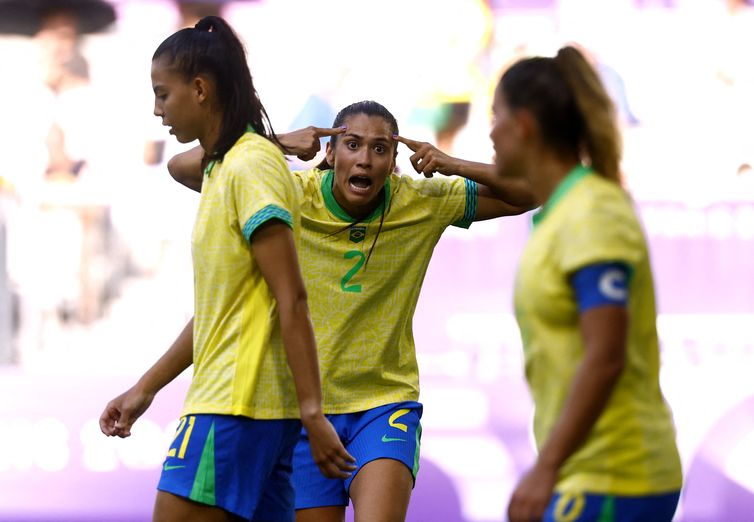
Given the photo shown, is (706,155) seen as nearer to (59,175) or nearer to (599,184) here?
(59,175)

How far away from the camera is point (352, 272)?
141 inches

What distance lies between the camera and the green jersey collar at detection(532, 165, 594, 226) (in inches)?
90.2

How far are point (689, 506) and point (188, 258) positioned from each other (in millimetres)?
2533

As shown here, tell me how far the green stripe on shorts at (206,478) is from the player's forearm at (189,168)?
116 centimetres

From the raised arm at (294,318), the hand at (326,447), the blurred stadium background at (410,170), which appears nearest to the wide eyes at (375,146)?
the raised arm at (294,318)

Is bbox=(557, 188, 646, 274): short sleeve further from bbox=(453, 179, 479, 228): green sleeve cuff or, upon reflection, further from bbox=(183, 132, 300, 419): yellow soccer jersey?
bbox=(453, 179, 479, 228): green sleeve cuff

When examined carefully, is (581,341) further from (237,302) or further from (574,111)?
(237,302)

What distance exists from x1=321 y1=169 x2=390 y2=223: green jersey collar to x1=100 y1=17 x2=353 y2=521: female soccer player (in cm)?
84

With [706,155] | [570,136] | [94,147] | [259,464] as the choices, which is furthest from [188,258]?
[570,136]

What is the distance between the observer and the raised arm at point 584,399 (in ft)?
6.88

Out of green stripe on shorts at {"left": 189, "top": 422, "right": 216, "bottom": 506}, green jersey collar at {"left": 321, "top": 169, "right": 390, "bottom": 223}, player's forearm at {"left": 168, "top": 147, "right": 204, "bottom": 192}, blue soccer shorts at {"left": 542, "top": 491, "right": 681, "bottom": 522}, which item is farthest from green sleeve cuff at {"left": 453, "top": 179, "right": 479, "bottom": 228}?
blue soccer shorts at {"left": 542, "top": 491, "right": 681, "bottom": 522}

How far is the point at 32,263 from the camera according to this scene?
6.00 m

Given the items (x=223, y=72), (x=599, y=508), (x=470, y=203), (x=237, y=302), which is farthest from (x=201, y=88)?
(x=599, y=508)

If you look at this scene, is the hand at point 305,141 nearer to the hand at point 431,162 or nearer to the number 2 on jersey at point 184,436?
the hand at point 431,162
